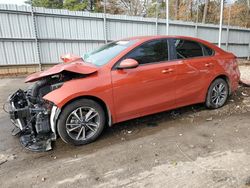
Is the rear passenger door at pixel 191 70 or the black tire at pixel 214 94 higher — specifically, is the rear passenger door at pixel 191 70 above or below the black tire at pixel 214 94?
above

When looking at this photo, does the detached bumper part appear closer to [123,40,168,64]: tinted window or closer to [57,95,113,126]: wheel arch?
[57,95,113,126]: wheel arch

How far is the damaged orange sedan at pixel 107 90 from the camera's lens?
3318 millimetres

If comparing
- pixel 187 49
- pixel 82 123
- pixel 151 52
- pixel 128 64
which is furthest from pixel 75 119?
pixel 187 49

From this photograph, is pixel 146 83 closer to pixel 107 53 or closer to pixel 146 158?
pixel 107 53

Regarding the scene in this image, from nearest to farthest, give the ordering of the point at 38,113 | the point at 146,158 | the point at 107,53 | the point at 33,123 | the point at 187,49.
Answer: the point at 146,158 < the point at 38,113 < the point at 33,123 < the point at 107,53 < the point at 187,49

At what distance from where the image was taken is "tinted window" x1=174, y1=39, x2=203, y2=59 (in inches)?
169

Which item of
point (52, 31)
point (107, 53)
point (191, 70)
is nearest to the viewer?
point (107, 53)

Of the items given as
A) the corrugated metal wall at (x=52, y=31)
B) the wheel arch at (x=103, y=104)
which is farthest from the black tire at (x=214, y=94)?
the corrugated metal wall at (x=52, y=31)

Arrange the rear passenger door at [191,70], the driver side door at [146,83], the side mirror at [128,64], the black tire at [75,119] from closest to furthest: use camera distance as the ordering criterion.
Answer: the black tire at [75,119] → the side mirror at [128,64] → the driver side door at [146,83] → the rear passenger door at [191,70]

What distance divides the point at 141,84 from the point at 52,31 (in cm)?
755

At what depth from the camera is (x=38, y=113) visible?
335 cm

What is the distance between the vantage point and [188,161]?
116 inches

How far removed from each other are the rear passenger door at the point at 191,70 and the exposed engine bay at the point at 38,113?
191 cm

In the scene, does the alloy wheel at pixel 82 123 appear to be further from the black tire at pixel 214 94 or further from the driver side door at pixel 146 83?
the black tire at pixel 214 94
